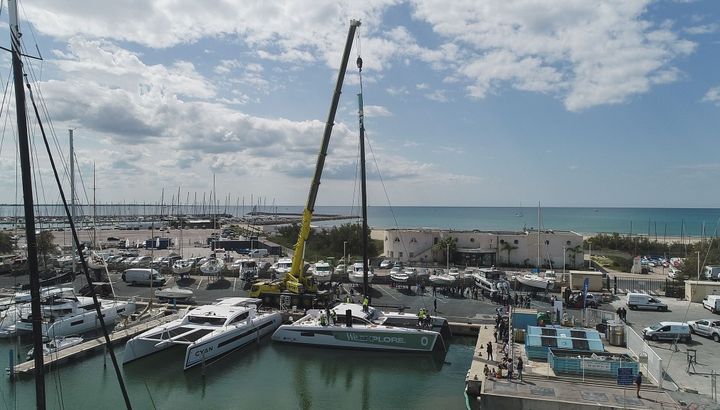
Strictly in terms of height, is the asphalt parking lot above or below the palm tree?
below

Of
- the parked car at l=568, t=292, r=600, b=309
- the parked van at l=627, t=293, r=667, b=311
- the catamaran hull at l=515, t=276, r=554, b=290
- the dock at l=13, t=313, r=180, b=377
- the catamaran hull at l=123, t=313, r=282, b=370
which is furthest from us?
the catamaran hull at l=515, t=276, r=554, b=290

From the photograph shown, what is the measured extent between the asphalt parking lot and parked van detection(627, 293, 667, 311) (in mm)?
328

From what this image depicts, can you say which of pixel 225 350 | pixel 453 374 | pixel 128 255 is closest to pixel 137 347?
pixel 225 350

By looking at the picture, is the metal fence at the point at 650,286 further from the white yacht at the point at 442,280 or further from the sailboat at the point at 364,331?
the sailboat at the point at 364,331

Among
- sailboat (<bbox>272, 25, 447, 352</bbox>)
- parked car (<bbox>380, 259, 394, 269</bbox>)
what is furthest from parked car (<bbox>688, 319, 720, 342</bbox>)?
parked car (<bbox>380, 259, 394, 269</bbox>)

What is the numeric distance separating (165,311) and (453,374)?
17924 millimetres

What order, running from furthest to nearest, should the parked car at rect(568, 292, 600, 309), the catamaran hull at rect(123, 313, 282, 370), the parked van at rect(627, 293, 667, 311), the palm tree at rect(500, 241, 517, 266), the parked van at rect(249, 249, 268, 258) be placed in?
1. the parked van at rect(249, 249, 268, 258)
2. the palm tree at rect(500, 241, 517, 266)
3. the parked car at rect(568, 292, 600, 309)
4. the parked van at rect(627, 293, 667, 311)
5. the catamaran hull at rect(123, 313, 282, 370)

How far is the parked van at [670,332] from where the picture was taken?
23.0 meters

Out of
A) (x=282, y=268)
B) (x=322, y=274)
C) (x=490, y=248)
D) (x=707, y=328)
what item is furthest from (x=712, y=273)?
(x=282, y=268)

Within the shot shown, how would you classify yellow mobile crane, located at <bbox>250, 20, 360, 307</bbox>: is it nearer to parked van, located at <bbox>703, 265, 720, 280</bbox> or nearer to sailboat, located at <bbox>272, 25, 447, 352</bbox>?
sailboat, located at <bbox>272, 25, 447, 352</bbox>

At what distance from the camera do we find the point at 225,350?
24.2 m

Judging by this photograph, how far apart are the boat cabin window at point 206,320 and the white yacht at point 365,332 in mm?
3068

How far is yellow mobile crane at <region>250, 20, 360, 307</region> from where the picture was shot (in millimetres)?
30906

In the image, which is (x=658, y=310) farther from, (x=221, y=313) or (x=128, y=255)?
(x=128, y=255)
